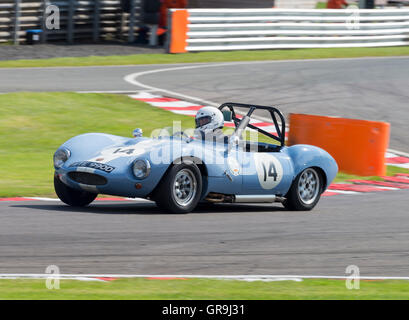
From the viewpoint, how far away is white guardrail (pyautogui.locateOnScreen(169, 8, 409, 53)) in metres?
23.7

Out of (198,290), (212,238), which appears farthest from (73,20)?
(198,290)

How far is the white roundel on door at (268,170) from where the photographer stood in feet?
30.8

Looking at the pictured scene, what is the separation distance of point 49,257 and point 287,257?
1.97m

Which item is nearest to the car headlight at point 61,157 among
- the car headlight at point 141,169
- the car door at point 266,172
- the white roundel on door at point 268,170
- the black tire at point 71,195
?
the black tire at point 71,195

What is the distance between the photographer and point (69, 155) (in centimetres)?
885

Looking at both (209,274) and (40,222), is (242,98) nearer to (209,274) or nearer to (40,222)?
(40,222)

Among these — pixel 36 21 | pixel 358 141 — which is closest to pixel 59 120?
pixel 358 141

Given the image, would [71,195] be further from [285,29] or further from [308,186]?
[285,29]

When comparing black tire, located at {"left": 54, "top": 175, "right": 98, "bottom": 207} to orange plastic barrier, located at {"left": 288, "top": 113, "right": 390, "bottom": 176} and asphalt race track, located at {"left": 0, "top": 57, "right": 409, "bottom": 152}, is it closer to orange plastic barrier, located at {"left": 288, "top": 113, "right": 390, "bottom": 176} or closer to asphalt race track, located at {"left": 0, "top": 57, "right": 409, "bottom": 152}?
orange plastic barrier, located at {"left": 288, "top": 113, "right": 390, "bottom": 176}

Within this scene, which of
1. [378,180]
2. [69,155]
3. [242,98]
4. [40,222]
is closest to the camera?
[40,222]

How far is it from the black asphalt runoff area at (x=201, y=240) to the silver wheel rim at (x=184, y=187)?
0.17 meters

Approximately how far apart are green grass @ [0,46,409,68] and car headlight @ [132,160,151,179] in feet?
42.8

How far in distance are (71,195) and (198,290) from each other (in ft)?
11.9

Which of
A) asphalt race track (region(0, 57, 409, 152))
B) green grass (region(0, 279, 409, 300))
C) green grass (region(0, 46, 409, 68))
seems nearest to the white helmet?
green grass (region(0, 279, 409, 300))
